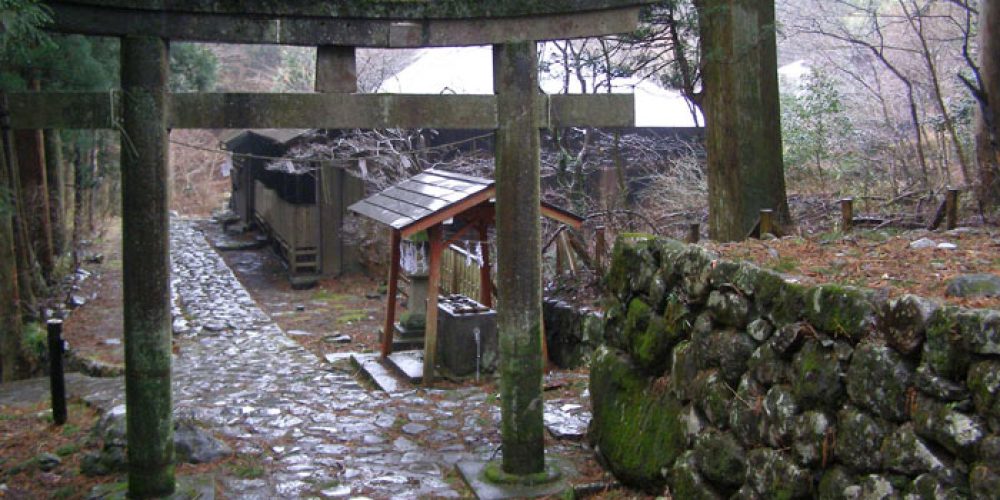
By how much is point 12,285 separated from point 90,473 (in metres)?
6.47

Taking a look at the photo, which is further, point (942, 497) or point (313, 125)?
point (313, 125)

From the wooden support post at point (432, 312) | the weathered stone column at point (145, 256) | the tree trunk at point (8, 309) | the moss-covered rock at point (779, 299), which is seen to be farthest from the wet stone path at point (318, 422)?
the moss-covered rock at point (779, 299)

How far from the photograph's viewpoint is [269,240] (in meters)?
25.8

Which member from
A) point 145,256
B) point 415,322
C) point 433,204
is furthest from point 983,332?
point 415,322

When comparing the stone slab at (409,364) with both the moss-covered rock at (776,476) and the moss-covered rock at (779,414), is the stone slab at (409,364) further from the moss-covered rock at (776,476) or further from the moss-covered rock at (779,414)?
the moss-covered rock at (779,414)

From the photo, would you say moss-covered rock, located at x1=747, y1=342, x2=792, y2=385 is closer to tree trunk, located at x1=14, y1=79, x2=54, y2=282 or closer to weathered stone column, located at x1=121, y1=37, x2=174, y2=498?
weathered stone column, located at x1=121, y1=37, x2=174, y2=498

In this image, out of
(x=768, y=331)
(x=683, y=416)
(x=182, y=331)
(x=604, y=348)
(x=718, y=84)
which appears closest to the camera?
(x=768, y=331)

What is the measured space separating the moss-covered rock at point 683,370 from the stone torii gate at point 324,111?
1.16 meters

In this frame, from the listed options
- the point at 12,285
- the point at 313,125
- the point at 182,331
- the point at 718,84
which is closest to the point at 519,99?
the point at 313,125

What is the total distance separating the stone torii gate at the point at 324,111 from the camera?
5.82m

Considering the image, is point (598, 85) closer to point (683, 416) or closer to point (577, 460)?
point (577, 460)

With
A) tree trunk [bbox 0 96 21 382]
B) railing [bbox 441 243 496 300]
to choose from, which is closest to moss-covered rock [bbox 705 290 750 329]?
railing [bbox 441 243 496 300]

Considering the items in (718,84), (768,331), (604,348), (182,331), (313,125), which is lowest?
(182,331)

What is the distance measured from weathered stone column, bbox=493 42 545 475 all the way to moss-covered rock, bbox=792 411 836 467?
2.51 metres
